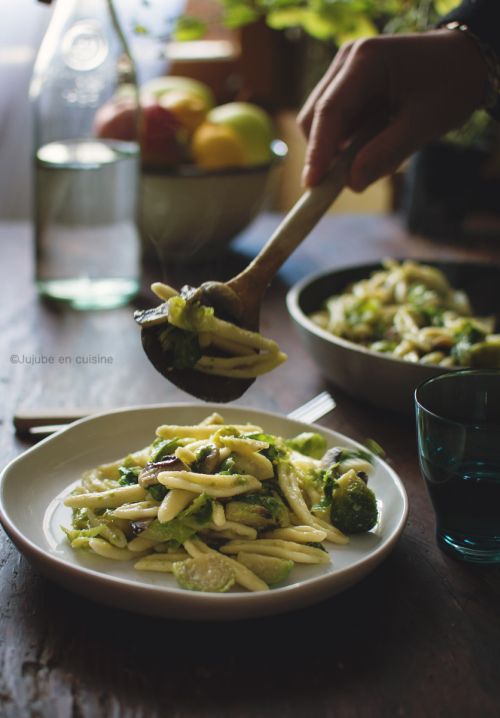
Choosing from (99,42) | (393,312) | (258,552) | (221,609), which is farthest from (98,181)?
(221,609)

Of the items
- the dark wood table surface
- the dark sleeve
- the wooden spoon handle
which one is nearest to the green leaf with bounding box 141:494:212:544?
the dark wood table surface

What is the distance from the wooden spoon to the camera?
Result: 121 cm

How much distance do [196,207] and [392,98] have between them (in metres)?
0.71

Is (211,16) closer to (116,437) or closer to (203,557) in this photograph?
(116,437)

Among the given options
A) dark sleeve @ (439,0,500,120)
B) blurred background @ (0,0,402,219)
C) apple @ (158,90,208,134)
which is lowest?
blurred background @ (0,0,402,219)

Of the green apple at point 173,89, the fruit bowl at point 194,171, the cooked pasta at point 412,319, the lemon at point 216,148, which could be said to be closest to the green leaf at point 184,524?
the cooked pasta at point 412,319

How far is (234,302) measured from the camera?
1242mm

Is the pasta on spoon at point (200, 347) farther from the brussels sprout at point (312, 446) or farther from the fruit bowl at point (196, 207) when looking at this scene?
the fruit bowl at point (196, 207)

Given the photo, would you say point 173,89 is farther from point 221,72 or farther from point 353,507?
point 221,72

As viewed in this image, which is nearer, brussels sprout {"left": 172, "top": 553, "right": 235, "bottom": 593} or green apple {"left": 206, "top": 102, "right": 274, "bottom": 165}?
brussels sprout {"left": 172, "top": 553, "right": 235, "bottom": 593}

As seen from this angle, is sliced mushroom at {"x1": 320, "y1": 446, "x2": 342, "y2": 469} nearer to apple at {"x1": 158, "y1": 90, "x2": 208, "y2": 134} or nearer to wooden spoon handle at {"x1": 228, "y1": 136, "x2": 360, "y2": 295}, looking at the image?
wooden spoon handle at {"x1": 228, "y1": 136, "x2": 360, "y2": 295}

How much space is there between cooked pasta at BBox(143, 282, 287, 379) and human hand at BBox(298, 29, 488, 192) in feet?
1.22

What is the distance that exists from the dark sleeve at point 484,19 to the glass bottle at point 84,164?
754mm

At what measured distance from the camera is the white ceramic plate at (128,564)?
88 centimetres
